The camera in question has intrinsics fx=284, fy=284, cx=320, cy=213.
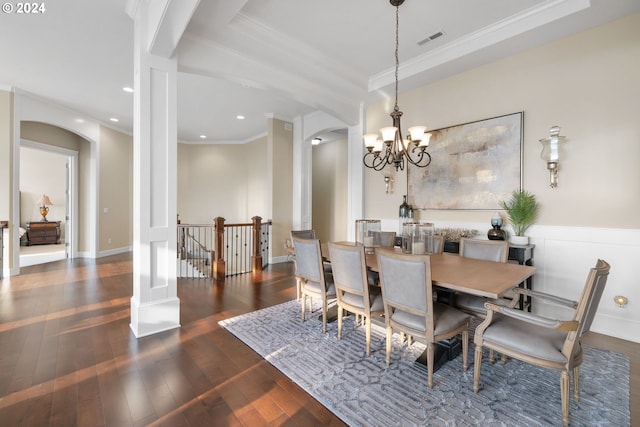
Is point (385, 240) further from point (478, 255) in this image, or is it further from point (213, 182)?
point (213, 182)

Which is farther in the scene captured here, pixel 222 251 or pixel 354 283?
pixel 222 251

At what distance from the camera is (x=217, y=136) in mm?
7980

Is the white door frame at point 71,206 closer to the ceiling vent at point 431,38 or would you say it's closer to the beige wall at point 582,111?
the ceiling vent at point 431,38

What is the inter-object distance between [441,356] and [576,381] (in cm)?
82

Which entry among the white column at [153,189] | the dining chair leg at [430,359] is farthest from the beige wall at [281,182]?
the dining chair leg at [430,359]

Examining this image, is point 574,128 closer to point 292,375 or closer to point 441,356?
point 441,356

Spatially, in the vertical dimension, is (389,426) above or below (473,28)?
below

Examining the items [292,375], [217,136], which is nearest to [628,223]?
[292,375]

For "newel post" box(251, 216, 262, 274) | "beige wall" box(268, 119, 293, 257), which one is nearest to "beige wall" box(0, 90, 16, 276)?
"newel post" box(251, 216, 262, 274)

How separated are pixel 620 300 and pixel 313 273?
301 cm

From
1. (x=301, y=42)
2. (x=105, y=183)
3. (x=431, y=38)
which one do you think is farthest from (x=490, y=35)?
(x=105, y=183)

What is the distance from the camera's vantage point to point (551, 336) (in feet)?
5.90

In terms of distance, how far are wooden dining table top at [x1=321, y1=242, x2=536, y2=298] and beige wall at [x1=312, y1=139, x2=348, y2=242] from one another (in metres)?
4.61

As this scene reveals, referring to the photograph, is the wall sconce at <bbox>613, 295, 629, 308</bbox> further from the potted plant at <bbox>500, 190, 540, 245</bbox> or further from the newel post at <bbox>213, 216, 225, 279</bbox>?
the newel post at <bbox>213, 216, 225, 279</bbox>
